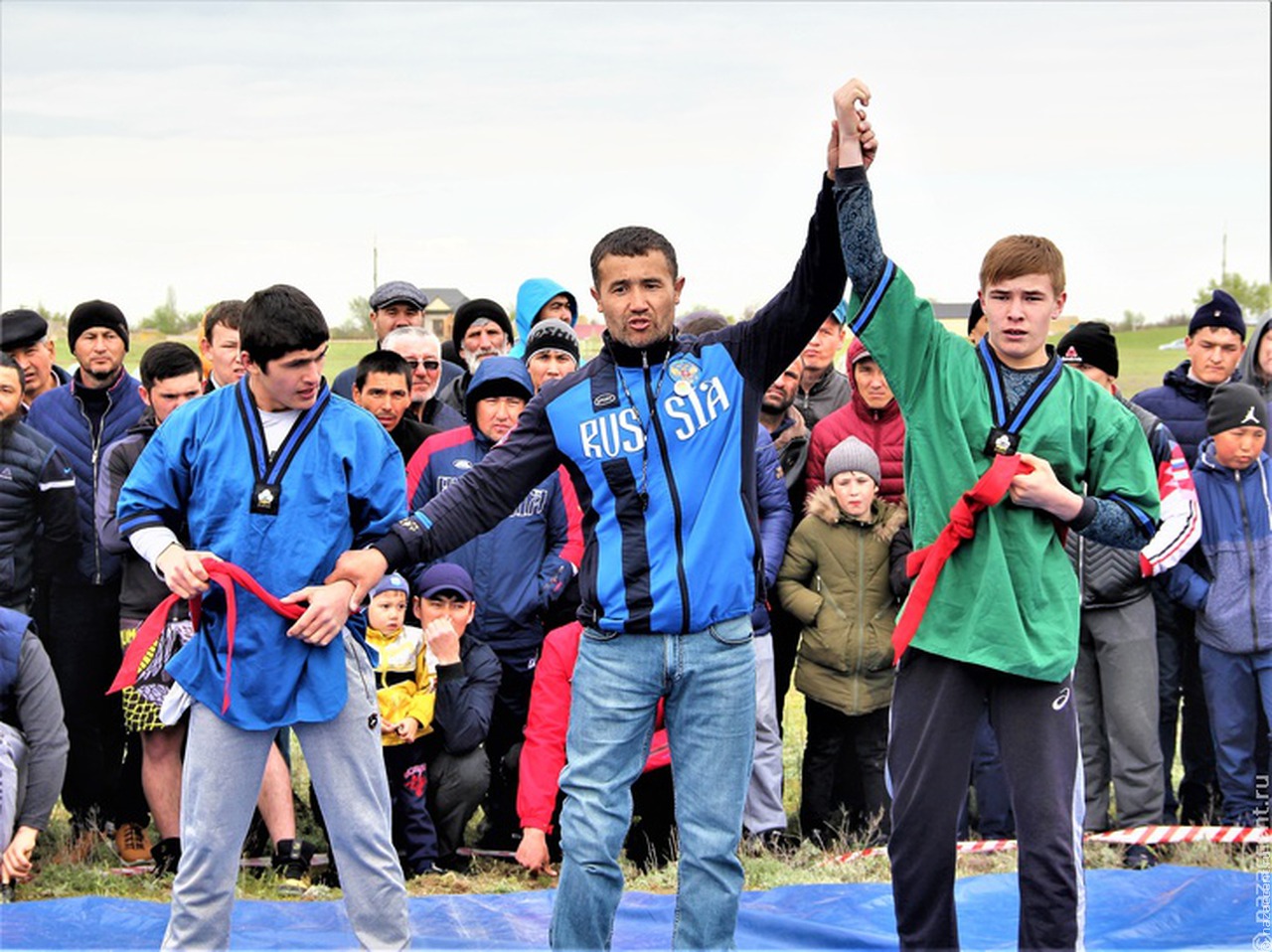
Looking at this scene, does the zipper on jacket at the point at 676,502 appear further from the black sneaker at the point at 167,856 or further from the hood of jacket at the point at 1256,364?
the hood of jacket at the point at 1256,364

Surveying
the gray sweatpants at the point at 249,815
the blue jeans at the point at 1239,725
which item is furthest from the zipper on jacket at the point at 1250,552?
the gray sweatpants at the point at 249,815

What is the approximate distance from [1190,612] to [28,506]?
18.5ft

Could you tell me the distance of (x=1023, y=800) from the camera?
4.41 meters

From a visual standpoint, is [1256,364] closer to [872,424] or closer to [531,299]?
[872,424]

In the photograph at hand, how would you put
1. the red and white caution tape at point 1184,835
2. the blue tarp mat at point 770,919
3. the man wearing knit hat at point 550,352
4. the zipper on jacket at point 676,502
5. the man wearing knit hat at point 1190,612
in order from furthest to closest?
1. the man wearing knit hat at point 1190,612
2. the man wearing knit hat at point 550,352
3. the red and white caution tape at point 1184,835
4. the blue tarp mat at point 770,919
5. the zipper on jacket at point 676,502

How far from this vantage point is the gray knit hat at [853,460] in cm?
705

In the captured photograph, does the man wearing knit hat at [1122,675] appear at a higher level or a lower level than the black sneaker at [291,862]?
higher

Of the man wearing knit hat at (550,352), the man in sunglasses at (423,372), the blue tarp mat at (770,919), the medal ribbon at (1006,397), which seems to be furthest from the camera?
the man in sunglasses at (423,372)

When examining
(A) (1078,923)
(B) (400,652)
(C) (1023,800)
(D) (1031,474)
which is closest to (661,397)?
→ (D) (1031,474)

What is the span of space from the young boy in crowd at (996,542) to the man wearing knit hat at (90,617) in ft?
13.5

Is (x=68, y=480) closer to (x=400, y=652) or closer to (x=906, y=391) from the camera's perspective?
(x=400, y=652)

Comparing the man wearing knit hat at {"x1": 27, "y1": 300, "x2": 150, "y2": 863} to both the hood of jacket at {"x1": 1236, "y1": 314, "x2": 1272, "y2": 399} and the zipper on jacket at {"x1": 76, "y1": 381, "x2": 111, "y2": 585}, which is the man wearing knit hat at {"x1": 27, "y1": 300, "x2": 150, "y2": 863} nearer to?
the zipper on jacket at {"x1": 76, "y1": 381, "x2": 111, "y2": 585}

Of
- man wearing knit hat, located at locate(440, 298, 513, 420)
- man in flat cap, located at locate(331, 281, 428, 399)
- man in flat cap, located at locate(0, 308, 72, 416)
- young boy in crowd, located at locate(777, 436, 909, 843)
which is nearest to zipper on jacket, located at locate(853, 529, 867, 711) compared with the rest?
young boy in crowd, located at locate(777, 436, 909, 843)

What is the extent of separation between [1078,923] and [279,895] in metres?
3.38
